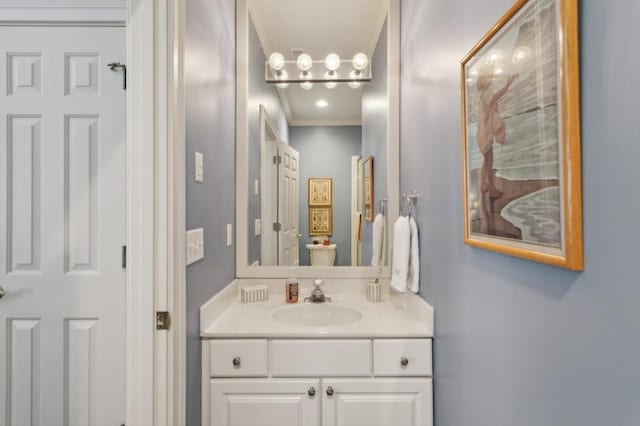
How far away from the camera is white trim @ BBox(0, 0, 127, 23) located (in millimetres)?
1423

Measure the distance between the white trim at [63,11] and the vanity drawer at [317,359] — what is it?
1565 mm

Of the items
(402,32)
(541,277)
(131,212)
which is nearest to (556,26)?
(541,277)

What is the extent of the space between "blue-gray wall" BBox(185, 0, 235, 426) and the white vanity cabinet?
0.11m

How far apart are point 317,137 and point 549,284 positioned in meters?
1.55

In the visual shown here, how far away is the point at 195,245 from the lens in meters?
1.27

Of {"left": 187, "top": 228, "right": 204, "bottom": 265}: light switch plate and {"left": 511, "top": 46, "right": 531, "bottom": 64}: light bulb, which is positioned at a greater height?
{"left": 511, "top": 46, "right": 531, "bottom": 64}: light bulb

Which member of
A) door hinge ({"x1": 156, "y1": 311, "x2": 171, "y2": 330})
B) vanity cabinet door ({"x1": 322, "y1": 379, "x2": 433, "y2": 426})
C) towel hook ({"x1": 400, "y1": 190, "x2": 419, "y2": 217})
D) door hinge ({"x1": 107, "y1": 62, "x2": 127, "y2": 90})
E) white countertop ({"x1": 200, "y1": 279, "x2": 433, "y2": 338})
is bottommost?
vanity cabinet door ({"x1": 322, "y1": 379, "x2": 433, "y2": 426})

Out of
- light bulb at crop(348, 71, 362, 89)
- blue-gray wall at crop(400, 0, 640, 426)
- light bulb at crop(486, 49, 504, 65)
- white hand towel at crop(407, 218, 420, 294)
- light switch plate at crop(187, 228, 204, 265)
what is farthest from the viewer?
light bulb at crop(348, 71, 362, 89)

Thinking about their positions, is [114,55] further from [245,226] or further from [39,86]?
[245,226]

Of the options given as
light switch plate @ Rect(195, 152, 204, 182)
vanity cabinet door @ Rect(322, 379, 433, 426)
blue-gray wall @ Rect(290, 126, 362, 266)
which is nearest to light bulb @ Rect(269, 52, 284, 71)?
blue-gray wall @ Rect(290, 126, 362, 266)

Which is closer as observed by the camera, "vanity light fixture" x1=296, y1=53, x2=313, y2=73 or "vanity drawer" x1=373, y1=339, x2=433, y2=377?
"vanity drawer" x1=373, y1=339, x2=433, y2=377

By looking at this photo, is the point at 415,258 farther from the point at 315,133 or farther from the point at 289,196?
the point at 315,133

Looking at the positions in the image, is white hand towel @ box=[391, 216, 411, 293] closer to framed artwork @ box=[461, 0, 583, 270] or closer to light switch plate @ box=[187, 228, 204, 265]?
framed artwork @ box=[461, 0, 583, 270]

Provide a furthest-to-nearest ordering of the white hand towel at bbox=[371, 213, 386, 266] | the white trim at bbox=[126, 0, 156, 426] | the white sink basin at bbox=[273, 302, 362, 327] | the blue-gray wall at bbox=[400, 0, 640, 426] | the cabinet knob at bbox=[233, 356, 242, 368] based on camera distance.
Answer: the white hand towel at bbox=[371, 213, 386, 266], the white sink basin at bbox=[273, 302, 362, 327], the cabinet knob at bbox=[233, 356, 242, 368], the white trim at bbox=[126, 0, 156, 426], the blue-gray wall at bbox=[400, 0, 640, 426]
